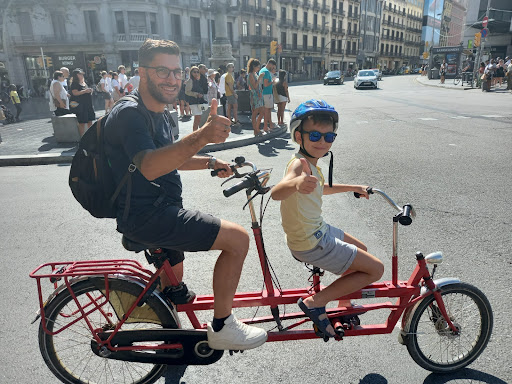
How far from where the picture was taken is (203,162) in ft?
7.79

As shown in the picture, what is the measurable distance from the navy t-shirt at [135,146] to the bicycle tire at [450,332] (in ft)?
5.60

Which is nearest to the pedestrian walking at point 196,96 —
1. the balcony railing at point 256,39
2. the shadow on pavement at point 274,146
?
the shadow on pavement at point 274,146

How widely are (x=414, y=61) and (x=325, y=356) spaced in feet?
366

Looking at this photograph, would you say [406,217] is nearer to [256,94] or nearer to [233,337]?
[233,337]

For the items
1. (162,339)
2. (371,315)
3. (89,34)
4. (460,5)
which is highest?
(460,5)

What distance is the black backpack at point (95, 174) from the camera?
1.91m

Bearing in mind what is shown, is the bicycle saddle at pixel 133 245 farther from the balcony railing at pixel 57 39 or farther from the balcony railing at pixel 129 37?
the balcony railing at pixel 57 39

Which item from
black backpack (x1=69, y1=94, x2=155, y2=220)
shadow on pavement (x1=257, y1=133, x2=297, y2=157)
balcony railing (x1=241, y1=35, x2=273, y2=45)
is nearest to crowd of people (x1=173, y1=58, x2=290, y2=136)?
shadow on pavement (x1=257, y1=133, x2=297, y2=157)

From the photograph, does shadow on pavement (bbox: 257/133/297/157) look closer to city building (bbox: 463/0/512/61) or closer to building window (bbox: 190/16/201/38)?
city building (bbox: 463/0/512/61)

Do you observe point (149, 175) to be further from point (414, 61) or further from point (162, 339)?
point (414, 61)

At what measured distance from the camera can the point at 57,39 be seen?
3806 centimetres

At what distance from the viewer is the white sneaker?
202 centimetres

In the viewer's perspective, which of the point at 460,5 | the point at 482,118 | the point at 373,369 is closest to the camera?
the point at 373,369

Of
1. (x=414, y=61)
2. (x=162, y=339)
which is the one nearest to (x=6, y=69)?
(x=162, y=339)
